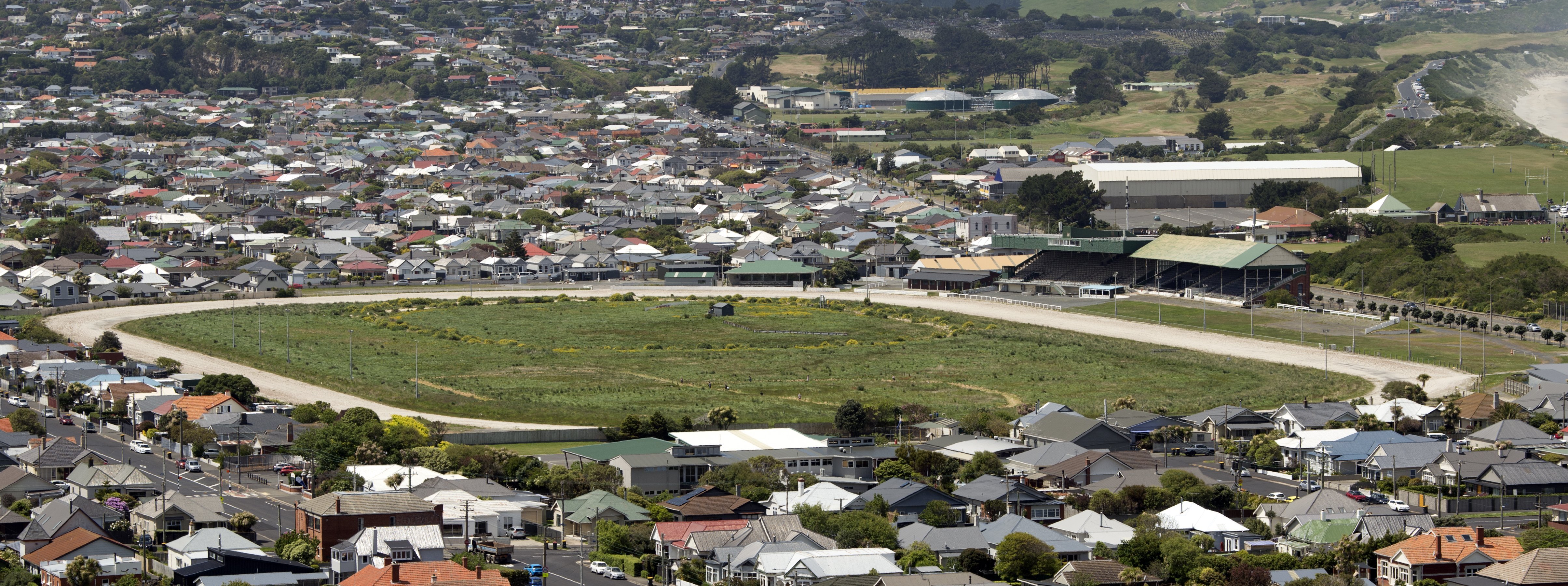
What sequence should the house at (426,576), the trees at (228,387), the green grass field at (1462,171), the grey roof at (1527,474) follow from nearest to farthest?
the house at (426,576) < the grey roof at (1527,474) < the trees at (228,387) < the green grass field at (1462,171)

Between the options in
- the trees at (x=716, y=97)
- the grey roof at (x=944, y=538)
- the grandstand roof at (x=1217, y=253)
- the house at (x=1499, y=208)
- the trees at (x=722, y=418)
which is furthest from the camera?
the trees at (x=716, y=97)

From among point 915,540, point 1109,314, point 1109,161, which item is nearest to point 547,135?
point 1109,161

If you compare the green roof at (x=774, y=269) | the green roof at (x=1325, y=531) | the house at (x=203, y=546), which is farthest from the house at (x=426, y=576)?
the green roof at (x=774, y=269)

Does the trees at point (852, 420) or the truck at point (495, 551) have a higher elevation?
the truck at point (495, 551)

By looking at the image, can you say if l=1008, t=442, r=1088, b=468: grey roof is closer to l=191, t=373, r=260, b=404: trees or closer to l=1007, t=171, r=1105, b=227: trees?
l=191, t=373, r=260, b=404: trees

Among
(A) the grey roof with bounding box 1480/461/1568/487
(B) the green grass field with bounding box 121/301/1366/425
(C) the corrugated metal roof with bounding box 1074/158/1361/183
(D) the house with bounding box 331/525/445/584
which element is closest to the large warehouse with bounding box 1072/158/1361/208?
(C) the corrugated metal roof with bounding box 1074/158/1361/183

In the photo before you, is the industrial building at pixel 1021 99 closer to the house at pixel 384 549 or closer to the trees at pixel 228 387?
the trees at pixel 228 387

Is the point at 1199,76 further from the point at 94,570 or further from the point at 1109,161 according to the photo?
the point at 94,570
